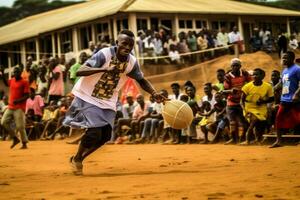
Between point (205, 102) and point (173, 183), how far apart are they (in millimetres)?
7876

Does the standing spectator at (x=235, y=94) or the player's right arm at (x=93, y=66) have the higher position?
the player's right arm at (x=93, y=66)

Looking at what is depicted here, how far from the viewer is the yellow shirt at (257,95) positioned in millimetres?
11875

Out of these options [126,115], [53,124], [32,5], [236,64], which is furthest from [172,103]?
[32,5]

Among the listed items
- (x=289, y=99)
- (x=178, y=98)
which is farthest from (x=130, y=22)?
(x=289, y=99)

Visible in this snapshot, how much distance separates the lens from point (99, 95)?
7.73 metres

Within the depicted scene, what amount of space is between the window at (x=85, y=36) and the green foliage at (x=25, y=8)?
91.5ft

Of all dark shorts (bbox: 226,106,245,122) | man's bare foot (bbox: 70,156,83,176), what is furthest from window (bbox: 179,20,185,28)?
man's bare foot (bbox: 70,156,83,176)

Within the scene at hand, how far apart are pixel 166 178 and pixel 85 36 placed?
2307 cm

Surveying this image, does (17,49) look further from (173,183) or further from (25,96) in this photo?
(173,183)

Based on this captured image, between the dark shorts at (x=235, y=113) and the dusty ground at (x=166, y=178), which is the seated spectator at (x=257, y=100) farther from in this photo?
the dusty ground at (x=166, y=178)

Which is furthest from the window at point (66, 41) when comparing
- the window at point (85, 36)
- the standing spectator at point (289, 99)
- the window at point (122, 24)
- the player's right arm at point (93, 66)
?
the player's right arm at point (93, 66)

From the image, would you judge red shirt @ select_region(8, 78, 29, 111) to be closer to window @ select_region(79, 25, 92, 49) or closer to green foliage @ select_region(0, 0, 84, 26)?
window @ select_region(79, 25, 92, 49)

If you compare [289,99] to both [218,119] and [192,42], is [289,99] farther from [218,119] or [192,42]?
[192,42]

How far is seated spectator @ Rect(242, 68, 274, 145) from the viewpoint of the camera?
11852 millimetres
